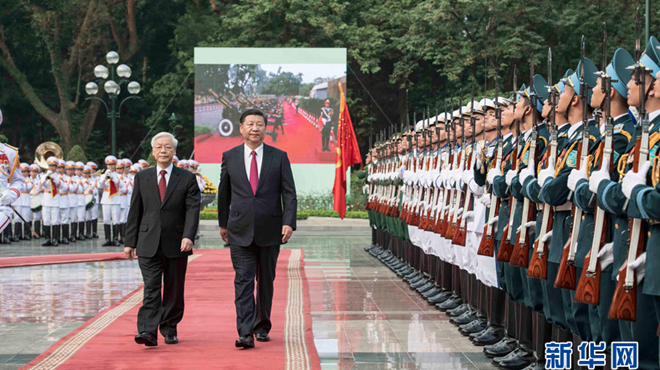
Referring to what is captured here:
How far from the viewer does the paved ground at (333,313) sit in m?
7.09

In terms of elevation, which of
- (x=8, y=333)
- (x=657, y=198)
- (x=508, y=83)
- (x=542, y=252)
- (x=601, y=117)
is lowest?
(x=8, y=333)

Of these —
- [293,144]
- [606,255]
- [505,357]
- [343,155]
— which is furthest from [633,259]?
[293,144]

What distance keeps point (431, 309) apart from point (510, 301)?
9.53 ft

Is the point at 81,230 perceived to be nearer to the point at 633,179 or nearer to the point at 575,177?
the point at 575,177

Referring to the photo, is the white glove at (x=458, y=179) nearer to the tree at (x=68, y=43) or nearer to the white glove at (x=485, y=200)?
the white glove at (x=485, y=200)

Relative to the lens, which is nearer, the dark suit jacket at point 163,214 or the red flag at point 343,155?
the dark suit jacket at point 163,214

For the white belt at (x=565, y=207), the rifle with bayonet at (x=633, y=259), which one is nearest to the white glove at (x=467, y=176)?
the white belt at (x=565, y=207)

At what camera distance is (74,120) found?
4331 cm

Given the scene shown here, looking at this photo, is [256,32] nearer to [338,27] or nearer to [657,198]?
[338,27]

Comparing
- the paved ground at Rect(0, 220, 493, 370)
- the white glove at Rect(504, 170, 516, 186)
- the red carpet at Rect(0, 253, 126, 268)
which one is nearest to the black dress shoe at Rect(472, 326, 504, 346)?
the paved ground at Rect(0, 220, 493, 370)

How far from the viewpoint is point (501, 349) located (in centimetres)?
690

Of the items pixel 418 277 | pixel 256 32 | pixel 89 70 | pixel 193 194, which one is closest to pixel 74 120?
pixel 89 70

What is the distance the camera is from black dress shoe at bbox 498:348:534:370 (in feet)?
21.3

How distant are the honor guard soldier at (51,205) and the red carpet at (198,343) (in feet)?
33.4
